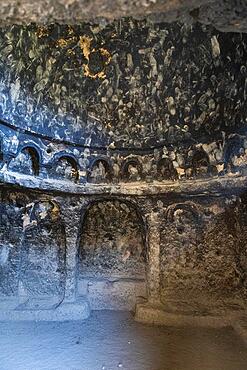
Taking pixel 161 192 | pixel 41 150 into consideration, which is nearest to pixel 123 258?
pixel 161 192

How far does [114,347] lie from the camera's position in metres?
3.79

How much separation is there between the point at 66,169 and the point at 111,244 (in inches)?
46.0

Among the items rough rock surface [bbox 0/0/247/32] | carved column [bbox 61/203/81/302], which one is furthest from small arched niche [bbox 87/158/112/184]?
rough rock surface [bbox 0/0/247/32]

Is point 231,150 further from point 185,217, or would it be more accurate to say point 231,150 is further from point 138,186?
point 138,186

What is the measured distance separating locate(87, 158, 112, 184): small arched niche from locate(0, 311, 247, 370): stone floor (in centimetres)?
165

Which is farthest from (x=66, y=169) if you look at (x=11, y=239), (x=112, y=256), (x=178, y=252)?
(x=178, y=252)

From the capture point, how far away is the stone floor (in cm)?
343

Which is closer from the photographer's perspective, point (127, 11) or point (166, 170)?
point (127, 11)

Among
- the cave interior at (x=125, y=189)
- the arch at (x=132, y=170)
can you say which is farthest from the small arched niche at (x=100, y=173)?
the arch at (x=132, y=170)

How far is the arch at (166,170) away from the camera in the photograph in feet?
14.3

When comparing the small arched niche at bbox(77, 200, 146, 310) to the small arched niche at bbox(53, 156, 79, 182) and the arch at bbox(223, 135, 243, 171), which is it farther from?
the arch at bbox(223, 135, 243, 171)

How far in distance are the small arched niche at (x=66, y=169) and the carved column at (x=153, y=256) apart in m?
1.02

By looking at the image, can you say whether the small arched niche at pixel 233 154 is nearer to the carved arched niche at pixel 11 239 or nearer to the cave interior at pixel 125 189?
the cave interior at pixel 125 189

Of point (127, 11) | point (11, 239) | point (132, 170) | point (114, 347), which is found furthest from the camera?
point (132, 170)
